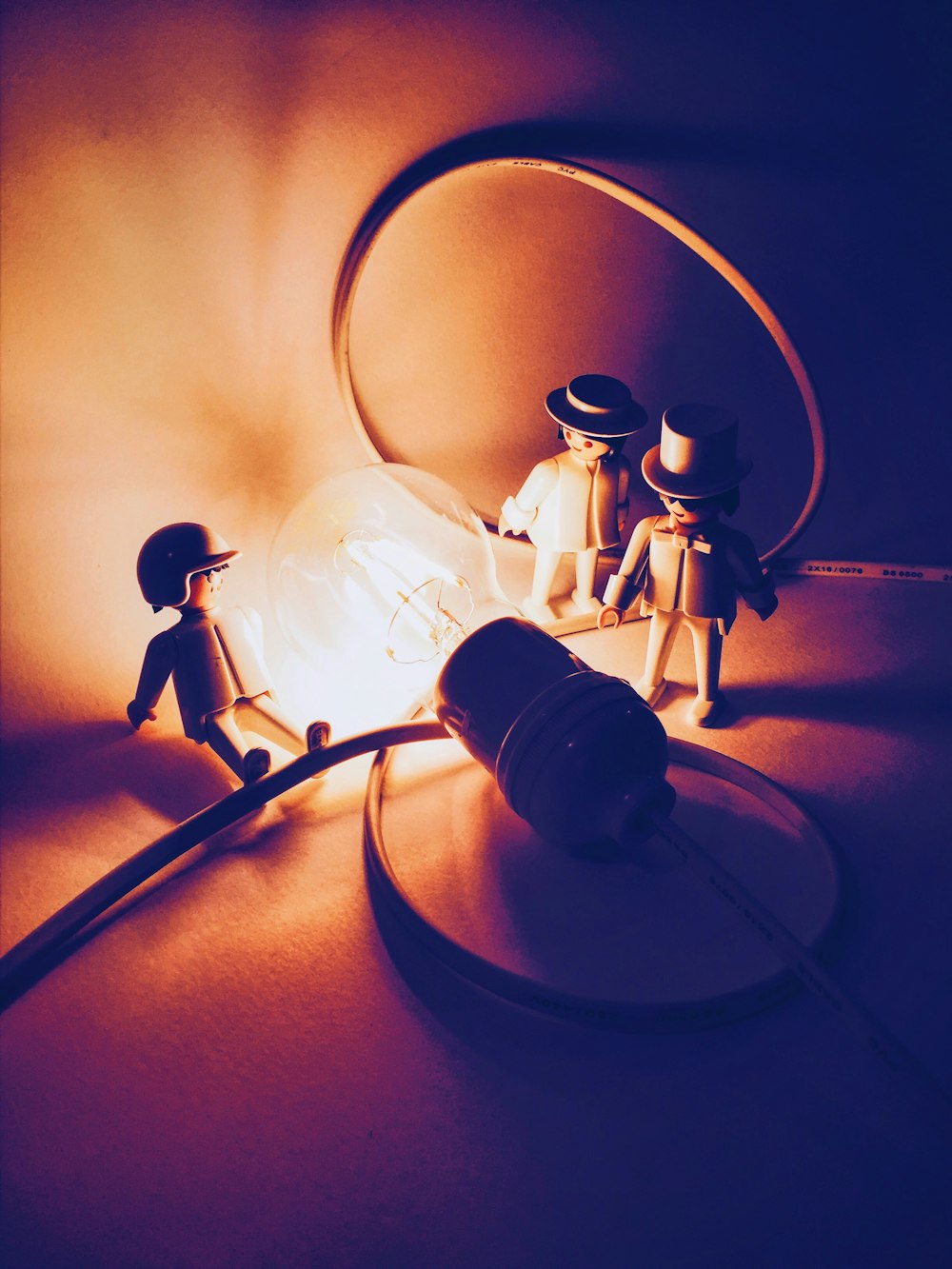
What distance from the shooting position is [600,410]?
3.09 feet

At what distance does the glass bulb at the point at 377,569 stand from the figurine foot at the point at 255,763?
0.11 meters

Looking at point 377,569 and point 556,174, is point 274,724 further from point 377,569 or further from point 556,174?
point 556,174

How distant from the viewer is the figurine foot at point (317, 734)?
917 millimetres

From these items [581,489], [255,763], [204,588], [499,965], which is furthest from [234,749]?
[581,489]

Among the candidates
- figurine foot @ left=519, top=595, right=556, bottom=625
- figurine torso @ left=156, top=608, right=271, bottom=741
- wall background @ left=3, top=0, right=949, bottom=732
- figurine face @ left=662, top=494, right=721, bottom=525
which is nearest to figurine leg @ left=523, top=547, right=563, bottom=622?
figurine foot @ left=519, top=595, right=556, bottom=625

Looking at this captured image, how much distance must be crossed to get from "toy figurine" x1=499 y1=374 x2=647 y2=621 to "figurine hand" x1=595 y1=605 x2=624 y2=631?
0.12 meters

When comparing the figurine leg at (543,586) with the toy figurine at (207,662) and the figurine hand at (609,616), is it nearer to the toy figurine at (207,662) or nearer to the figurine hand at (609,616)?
the figurine hand at (609,616)

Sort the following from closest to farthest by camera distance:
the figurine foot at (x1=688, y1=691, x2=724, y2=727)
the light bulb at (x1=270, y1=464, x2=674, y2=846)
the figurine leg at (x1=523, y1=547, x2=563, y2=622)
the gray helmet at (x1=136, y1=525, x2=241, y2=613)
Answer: the light bulb at (x1=270, y1=464, x2=674, y2=846) → the gray helmet at (x1=136, y1=525, x2=241, y2=613) → the figurine foot at (x1=688, y1=691, x2=724, y2=727) → the figurine leg at (x1=523, y1=547, x2=563, y2=622)

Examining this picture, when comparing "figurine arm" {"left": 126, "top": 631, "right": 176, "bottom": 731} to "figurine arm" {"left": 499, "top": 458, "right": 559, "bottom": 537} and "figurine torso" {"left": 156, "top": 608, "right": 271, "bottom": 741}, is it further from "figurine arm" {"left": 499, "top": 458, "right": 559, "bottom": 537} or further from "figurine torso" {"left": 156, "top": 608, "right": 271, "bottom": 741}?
"figurine arm" {"left": 499, "top": 458, "right": 559, "bottom": 537}

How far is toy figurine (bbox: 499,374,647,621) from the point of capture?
0.95 metres

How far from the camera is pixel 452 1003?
721mm

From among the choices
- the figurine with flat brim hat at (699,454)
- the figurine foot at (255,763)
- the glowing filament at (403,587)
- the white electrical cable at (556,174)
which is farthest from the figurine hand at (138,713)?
the figurine with flat brim hat at (699,454)

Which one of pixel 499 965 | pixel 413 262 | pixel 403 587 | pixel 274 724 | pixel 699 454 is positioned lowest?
pixel 499 965

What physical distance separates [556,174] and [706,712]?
590mm
